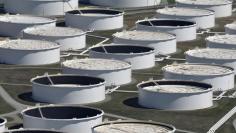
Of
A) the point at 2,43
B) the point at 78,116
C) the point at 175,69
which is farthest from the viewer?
the point at 2,43

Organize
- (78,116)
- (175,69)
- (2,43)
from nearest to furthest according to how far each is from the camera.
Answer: (78,116) < (175,69) < (2,43)

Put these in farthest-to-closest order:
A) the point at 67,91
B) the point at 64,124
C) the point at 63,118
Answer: the point at 67,91 < the point at 63,118 < the point at 64,124

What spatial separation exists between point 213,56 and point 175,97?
3002 cm

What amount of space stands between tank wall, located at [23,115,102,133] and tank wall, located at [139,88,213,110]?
18274 mm

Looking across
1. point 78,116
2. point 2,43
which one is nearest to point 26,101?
point 78,116

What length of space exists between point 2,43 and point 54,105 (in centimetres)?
4773

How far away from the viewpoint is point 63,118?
6058 inches

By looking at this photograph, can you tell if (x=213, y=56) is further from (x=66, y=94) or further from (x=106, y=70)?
(x=66, y=94)

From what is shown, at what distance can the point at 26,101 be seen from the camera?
6594 inches

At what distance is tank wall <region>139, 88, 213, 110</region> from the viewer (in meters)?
165

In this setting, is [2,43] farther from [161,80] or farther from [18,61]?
[161,80]

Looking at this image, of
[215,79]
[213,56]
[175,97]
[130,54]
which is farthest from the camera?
[213,56]

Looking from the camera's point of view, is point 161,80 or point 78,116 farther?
point 161,80

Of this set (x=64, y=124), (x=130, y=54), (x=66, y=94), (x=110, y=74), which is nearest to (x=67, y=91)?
(x=66, y=94)
